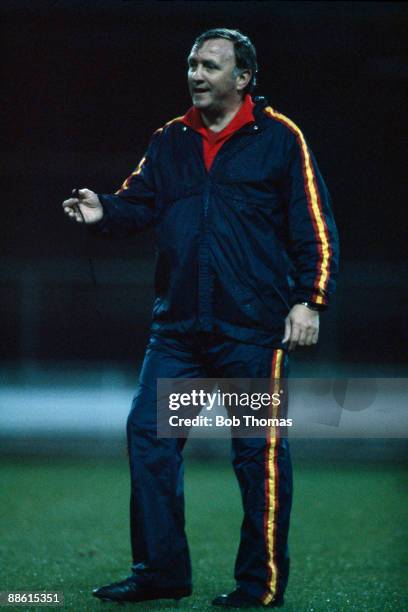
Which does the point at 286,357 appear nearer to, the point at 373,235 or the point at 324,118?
the point at 324,118

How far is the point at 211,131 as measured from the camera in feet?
9.45

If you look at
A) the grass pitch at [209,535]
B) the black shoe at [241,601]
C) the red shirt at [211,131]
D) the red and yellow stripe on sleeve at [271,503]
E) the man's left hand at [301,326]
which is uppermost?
the red shirt at [211,131]

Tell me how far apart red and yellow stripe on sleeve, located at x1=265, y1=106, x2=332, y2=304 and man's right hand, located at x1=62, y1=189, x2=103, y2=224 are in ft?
1.77

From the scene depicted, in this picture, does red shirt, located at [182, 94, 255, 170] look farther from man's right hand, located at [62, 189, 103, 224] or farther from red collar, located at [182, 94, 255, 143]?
man's right hand, located at [62, 189, 103, 224]

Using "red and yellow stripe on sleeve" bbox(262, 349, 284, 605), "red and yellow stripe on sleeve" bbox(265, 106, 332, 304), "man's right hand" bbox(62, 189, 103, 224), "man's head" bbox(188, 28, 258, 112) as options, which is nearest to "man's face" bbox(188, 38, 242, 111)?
"man's head" bbox(188, 28, 258, 112)

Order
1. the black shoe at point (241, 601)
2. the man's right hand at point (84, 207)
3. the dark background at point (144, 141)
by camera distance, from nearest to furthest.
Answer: the black shoe at point (241, 601) → the man's right hand at point (84, 207) → the dark background at point (144, 141)

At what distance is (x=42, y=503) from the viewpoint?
15.4 ft

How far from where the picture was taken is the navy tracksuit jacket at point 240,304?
272 centimetres

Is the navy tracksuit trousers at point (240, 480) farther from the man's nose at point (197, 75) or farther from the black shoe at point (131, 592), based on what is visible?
the man's nose at point (197, 75)

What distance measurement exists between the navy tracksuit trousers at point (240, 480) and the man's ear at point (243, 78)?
26.8 inches

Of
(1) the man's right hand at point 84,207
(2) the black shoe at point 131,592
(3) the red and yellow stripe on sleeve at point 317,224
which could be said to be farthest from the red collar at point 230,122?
(2) the black shoe at point 131,592

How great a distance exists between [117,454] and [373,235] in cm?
225

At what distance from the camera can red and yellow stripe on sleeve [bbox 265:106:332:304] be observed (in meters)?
2.70

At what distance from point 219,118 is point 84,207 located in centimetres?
43
